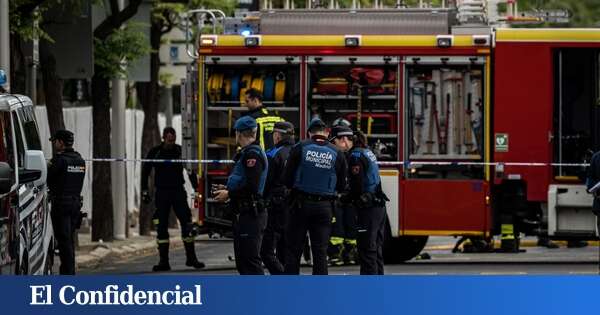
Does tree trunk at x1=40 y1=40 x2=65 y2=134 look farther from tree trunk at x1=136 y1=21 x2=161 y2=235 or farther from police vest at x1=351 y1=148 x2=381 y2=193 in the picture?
police vest at x1=351 y1=148 x2=381 y2=193

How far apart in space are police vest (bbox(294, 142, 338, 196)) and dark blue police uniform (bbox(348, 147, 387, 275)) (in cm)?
156

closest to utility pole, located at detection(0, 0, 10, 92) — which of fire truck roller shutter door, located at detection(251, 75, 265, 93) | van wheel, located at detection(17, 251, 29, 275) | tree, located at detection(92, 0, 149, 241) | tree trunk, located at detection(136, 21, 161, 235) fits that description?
fire truck roller shutter door, located at detection(251, 75, 265, 93)

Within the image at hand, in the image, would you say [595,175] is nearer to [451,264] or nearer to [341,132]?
[341,132]

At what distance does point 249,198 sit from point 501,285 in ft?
22.9

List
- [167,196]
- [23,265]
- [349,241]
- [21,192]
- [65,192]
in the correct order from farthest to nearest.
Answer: [167,196], [349,241], [65,192], [21,192], [23,265]

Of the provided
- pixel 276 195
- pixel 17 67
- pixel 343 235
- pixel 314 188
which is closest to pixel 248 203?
pixel 314 188

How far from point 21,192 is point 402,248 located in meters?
10.7

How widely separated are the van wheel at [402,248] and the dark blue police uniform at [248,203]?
787 cm

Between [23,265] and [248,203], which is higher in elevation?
[248,203]

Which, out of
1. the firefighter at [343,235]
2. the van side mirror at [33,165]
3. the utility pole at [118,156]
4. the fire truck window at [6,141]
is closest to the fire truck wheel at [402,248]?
the firefighter at [343,235]

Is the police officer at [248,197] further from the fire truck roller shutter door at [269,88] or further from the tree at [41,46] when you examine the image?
the tree at [41,46]

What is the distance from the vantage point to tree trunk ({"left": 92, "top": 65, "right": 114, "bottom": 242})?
96.9 feet

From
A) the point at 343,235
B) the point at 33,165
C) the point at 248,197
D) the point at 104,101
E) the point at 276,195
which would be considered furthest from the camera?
the point at 104,101

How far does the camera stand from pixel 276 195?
17.7 metres
